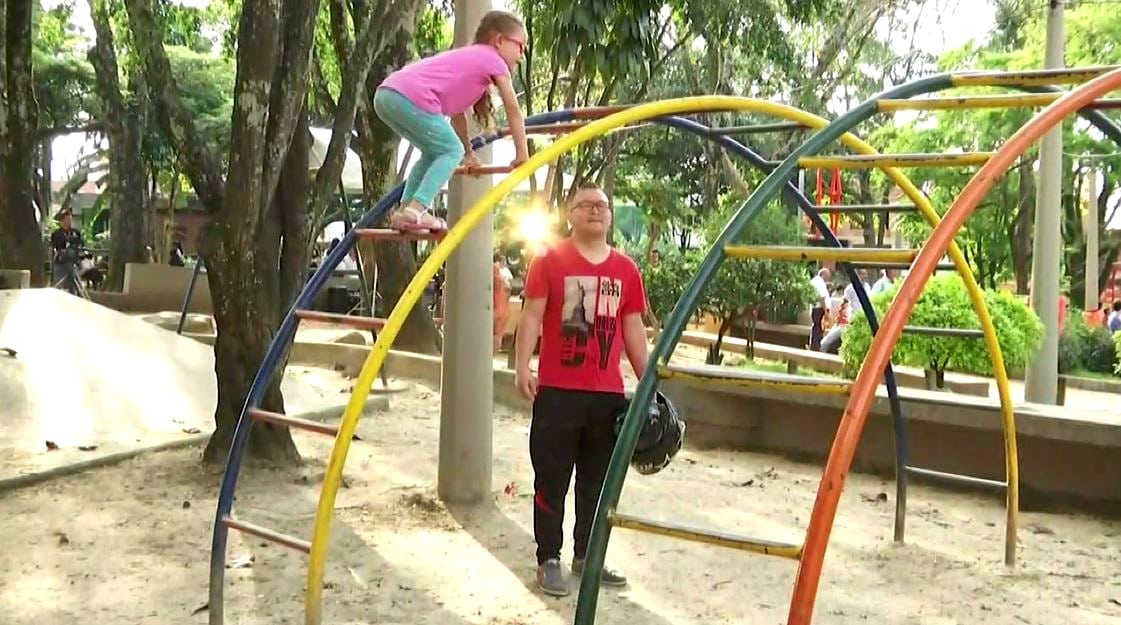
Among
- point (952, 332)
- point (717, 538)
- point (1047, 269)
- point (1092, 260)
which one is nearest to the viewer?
point (717, 538)

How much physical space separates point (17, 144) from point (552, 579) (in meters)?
10.6

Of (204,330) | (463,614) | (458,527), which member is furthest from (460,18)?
(204,330)

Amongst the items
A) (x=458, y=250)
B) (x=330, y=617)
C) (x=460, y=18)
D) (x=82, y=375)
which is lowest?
(x=330, y=617)

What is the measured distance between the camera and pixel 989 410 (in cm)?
617

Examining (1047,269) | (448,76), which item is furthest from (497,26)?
(1047,269)

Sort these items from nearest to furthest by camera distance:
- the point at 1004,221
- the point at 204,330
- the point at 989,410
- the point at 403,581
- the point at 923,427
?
1. the point at 403,581
2. the point at 989,410
3. the point at 923,427
4. the point at 204,330
5. the point at 1004,221

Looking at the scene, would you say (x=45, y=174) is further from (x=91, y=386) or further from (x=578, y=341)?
(x=578, y=341)

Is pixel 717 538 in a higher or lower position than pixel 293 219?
lower

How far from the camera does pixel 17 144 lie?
12727mm

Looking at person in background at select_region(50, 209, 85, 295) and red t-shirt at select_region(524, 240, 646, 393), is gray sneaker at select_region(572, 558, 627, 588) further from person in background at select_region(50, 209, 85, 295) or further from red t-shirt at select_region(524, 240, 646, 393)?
person in background at select_region(50, 209, 85, 295)

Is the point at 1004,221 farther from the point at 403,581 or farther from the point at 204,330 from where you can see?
the point at 403,581

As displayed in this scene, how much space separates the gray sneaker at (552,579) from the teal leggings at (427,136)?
57.9 inches

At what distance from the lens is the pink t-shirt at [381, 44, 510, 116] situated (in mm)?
3787

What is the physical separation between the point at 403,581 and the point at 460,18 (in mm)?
2798
